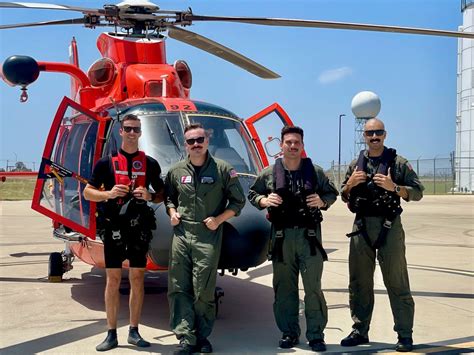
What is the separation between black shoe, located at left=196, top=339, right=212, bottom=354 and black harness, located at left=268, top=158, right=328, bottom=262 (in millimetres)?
864

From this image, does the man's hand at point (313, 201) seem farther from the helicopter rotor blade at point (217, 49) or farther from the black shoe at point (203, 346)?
the helicopter rotor blade at point (217, 49)

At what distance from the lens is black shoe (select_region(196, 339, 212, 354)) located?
467 centimetres

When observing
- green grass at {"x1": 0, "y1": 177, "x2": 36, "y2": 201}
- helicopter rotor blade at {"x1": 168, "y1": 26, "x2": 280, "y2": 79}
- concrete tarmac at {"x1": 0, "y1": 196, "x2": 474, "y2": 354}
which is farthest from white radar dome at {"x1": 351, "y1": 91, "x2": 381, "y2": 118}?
helicopter rotor blade at {"x1": 168, "y1": 26, "x2": 280, "y2": 79}

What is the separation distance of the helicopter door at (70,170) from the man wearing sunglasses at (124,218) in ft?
1.81

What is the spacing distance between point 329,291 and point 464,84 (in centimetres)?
3773

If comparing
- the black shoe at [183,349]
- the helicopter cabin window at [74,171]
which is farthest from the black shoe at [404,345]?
the helicopter cabin window at [74,171]

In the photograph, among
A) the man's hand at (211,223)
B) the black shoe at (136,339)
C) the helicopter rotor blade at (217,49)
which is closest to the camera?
the man's hand at (211,223)

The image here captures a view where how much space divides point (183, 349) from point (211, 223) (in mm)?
1008

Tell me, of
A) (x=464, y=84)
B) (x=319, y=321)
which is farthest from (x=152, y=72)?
(x=464, y=84)

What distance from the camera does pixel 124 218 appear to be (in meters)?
4.84

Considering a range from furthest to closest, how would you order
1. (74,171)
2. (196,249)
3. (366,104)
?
1. (366,104)
2. (74,171)
3. (196,249)

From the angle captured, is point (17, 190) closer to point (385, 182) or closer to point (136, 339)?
point (136, 339)

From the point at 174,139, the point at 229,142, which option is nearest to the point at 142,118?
the point at 174,139

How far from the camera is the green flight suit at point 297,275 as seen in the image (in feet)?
15.6
